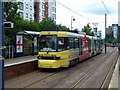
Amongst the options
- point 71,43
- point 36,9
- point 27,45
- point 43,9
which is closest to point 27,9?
point 36,9

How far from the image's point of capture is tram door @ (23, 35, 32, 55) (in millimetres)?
29367

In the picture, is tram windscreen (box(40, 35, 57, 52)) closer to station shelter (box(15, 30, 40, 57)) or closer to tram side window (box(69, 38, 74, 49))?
tram side window (box(69, 38, 74, 49))

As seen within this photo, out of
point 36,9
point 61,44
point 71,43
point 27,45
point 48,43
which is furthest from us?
point 36,9

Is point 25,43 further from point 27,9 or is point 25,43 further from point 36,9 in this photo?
point 36,9

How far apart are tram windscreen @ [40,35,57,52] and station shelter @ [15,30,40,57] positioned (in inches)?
236

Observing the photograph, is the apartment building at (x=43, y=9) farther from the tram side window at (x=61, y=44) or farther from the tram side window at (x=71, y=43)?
the tram side window at (x=61, y=44)

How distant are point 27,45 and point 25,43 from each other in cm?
56

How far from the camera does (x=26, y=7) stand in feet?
299

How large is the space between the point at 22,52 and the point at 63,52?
775 centimetres

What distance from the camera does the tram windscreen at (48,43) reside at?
71.5ft

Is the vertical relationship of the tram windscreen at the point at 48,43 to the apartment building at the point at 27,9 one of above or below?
below

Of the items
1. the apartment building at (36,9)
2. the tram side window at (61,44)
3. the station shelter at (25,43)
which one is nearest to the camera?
the tram side window at (61,44)

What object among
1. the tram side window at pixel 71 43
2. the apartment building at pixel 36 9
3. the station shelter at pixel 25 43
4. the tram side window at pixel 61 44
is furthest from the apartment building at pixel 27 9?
the tram side window at pixel 61 44

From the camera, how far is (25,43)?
29.5 meters
